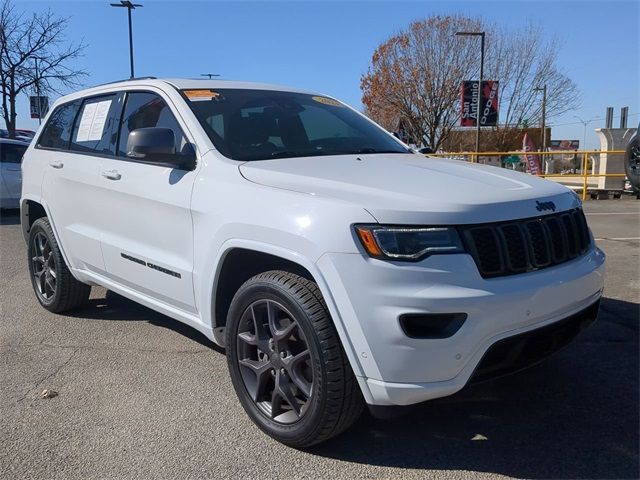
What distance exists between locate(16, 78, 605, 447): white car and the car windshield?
14mm

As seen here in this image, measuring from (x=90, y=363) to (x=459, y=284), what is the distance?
274 cm

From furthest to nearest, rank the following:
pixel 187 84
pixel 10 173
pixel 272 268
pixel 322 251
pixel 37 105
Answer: pixel 37 105 < pixel 10 173 < pixel 187 84 < pixel 272 268 < pixel 322 251

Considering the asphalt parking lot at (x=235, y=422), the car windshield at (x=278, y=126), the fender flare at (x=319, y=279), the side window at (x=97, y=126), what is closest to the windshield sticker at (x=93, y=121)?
the side window at (x=97, y=126)

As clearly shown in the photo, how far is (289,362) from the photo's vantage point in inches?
109

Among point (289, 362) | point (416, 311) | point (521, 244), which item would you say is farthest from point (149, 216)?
point (521, 244)

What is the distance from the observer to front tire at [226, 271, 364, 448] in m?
2.54

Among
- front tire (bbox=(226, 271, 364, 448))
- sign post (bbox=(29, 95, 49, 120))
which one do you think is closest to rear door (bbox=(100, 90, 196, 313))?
front tire (bbox=(226, 271, 364, 448))

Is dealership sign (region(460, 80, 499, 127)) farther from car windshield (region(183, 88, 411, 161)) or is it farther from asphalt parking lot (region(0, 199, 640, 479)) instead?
car windshield (region(183, 88, 411, 161))

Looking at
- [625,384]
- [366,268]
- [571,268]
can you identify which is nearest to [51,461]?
[366,268]

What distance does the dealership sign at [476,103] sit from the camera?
→ 930 inches

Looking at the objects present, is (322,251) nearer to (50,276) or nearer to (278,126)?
(278,126)

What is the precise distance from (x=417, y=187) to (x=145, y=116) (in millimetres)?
2170

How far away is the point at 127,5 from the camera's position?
2394 cm

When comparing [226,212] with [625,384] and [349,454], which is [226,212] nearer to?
[349,454]
